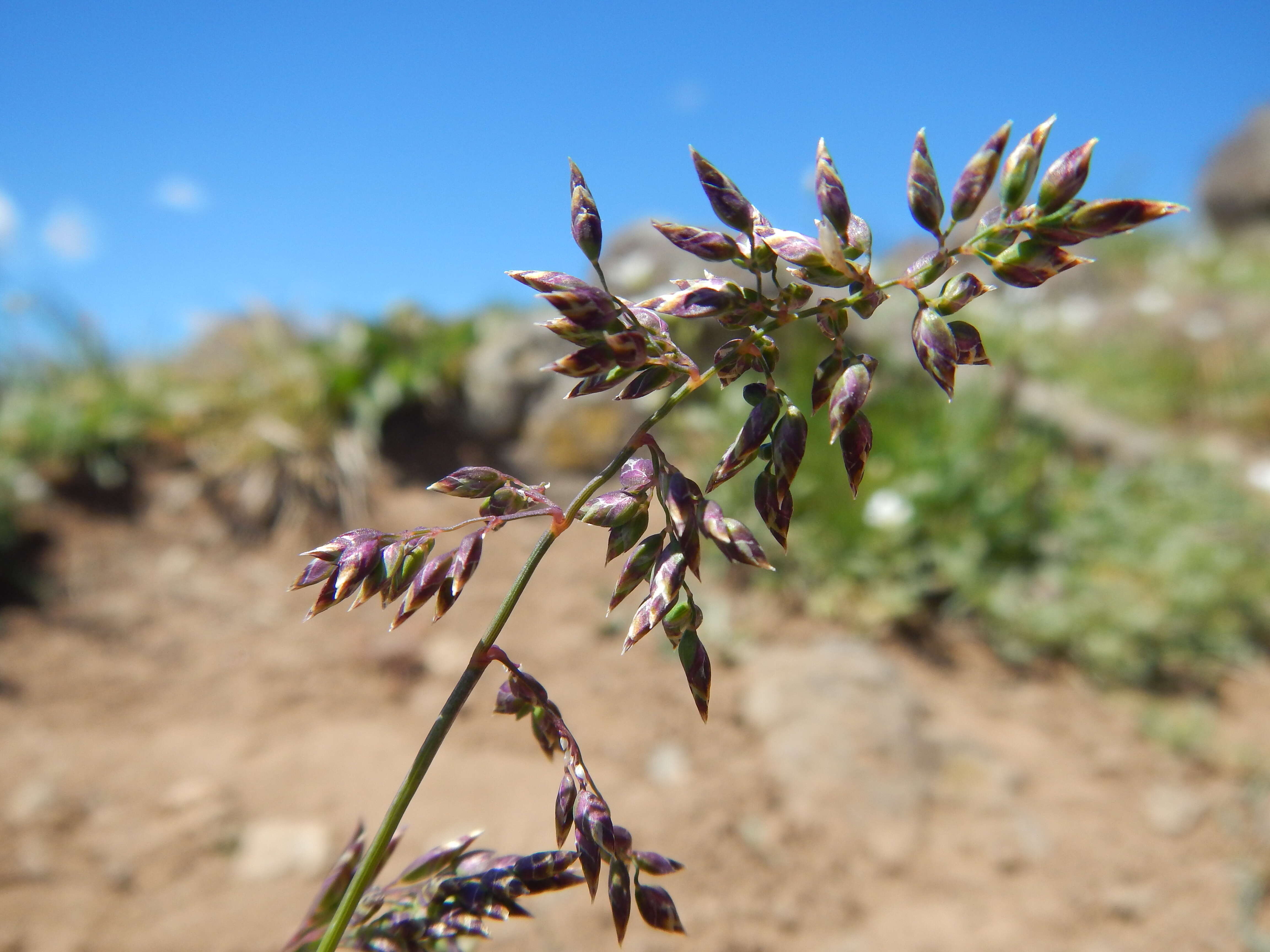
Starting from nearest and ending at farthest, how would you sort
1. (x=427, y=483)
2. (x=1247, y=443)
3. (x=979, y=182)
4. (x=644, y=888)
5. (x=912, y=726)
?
(x=979, y=182)
(x=644, y=888)
(x=912, y=726)
(x=427, y=483)
(x=1247, y=443)

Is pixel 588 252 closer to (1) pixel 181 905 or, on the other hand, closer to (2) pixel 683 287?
(2) pixel 683 287

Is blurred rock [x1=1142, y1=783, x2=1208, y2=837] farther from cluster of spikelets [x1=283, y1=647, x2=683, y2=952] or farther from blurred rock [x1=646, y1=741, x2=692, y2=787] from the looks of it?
cluster of spikelets [x1=283, y1=647, x2=683, y2=952]

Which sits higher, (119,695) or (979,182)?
(119,695)

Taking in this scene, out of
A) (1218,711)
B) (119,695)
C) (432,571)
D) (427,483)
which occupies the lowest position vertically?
(432,571)

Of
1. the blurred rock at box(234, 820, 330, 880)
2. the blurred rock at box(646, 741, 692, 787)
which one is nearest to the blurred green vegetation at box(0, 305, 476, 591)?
the blurred rock at box(234, 820, 330, 880)

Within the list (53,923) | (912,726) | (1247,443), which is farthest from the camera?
(1247,443)

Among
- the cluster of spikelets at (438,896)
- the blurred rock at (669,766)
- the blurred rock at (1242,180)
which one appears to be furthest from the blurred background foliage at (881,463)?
the blurred rock at (1242,180)

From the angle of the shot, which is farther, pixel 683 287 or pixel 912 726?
pixel 912 726

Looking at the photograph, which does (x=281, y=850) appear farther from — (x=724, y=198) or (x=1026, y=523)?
(x=1026, y=523)

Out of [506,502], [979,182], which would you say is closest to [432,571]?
[506,502]
